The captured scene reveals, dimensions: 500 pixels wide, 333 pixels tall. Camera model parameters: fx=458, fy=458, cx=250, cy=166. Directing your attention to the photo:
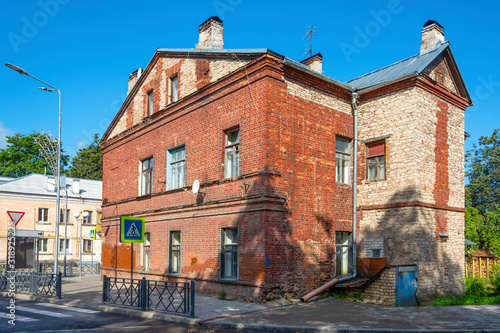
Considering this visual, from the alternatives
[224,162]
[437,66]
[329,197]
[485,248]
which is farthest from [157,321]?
[485,248]

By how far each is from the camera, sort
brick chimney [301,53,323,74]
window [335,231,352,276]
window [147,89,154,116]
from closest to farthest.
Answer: window [335,231,352,276] → brick chimney [301,53,323,74] → window [147,89,154,116]

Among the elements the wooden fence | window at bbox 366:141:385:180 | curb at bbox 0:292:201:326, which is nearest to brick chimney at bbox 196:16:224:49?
window at bbox 366:141:385:180

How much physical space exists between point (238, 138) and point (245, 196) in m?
2.19

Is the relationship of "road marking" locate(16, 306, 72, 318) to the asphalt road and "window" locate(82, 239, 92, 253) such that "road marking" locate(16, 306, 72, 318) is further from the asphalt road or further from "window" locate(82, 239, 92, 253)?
"window" locate(82, 239, 92, 253)

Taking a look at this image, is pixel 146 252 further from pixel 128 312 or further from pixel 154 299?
pixel 128 312

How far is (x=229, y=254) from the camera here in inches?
602

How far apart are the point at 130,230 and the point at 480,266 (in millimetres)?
20482

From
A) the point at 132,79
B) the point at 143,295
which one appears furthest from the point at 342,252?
the point at 132,79

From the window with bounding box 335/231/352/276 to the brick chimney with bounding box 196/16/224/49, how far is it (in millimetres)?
8717

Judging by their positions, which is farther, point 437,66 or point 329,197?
point 437,66

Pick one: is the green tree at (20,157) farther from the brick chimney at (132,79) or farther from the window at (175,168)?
the window at (175,168)

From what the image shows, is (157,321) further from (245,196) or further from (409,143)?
(409,143)

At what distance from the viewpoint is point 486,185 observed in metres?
39.5

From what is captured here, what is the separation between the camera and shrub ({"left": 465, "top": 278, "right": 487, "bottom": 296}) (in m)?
16.7
